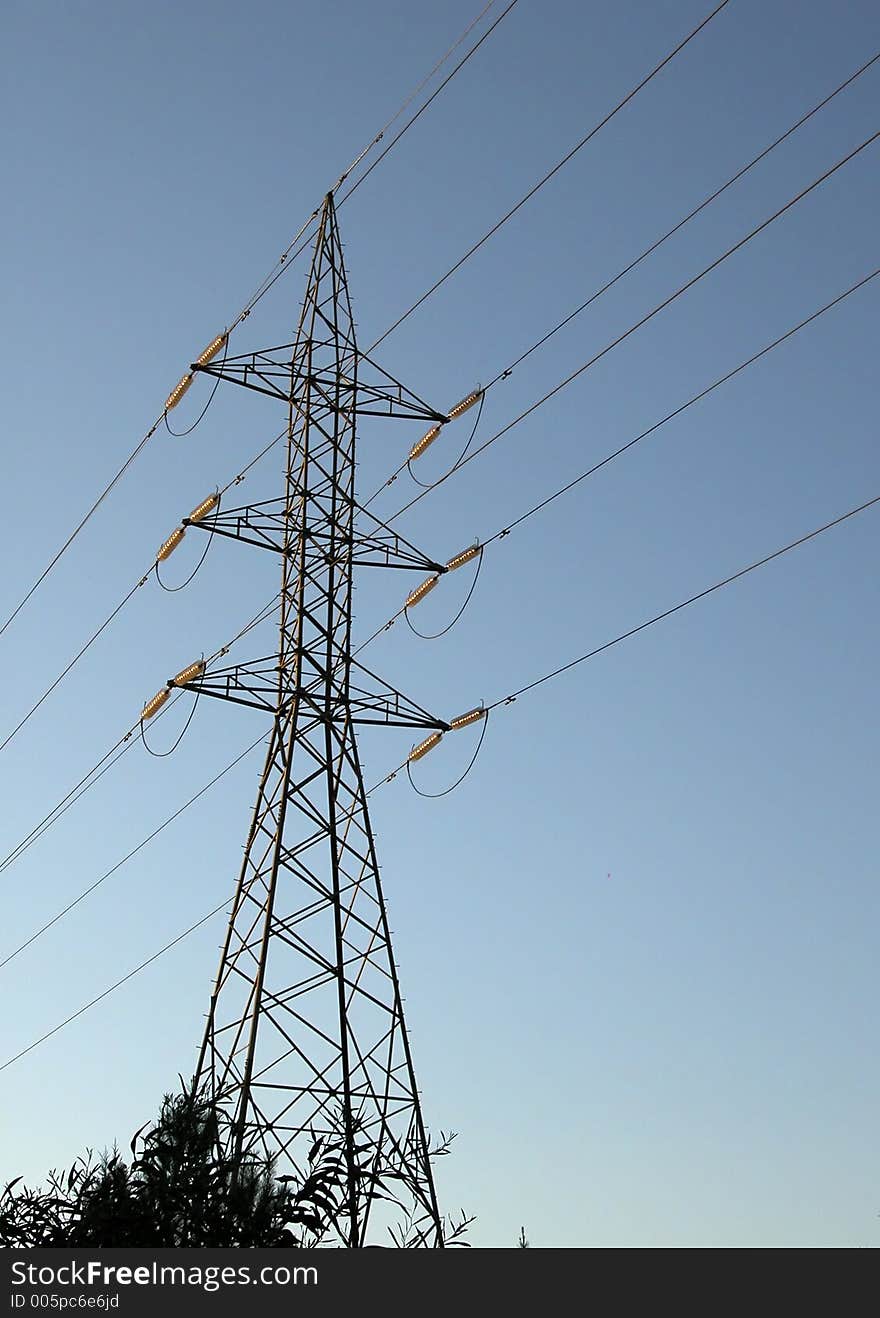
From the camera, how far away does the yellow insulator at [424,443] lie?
2436cm

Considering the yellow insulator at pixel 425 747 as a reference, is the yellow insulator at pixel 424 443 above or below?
above

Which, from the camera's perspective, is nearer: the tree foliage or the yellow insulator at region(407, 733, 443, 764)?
the tree foliage

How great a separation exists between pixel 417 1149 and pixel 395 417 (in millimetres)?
11072

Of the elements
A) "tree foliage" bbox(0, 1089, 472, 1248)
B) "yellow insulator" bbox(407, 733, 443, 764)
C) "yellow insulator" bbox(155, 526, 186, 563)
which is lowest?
"tree foliage" bbox(0, 1089, 472, 1248)

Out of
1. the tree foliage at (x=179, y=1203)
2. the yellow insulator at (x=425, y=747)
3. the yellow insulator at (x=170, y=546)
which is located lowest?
the tree foliage at (x=179, y=1203)

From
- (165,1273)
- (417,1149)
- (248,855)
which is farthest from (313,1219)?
(248,855)

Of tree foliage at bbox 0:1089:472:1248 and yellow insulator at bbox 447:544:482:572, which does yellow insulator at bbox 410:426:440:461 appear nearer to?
yellow insulator at bbox 447:544:482:572

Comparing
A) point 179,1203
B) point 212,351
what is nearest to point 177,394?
point 212,351

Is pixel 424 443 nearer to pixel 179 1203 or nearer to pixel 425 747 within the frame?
pixel 425 747

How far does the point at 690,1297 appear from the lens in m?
9.52

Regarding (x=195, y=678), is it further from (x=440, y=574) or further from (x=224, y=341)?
(x=224, y=341)

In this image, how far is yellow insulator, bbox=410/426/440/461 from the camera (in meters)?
24.4

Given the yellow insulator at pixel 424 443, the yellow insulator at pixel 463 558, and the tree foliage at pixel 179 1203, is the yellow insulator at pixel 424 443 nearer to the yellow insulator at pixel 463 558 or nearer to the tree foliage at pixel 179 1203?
the yellow insulator at pixel 463 558

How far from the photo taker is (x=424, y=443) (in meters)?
A: 24.5
